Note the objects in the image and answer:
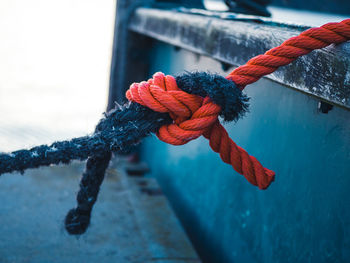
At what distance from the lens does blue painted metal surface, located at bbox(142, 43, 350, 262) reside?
1047 millimetres

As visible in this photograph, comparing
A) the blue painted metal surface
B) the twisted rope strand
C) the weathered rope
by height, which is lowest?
the blue painted metal surface

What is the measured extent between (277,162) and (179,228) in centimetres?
82

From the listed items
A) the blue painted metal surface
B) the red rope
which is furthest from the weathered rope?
the blue painted metal surface

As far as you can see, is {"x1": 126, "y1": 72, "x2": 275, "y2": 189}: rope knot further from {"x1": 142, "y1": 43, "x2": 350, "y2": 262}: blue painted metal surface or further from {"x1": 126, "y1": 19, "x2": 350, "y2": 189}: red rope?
{"x1": 142, "y1": 43, "x2": 350, "y2": 262}: blue painted metal surface

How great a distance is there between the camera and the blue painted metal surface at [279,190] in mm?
1047

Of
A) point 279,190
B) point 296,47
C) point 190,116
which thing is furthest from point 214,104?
point 279,190

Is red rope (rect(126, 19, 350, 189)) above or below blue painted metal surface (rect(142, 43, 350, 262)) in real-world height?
above

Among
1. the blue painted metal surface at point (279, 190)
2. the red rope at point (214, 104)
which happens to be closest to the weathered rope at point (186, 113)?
the red rope at point (214, 104)

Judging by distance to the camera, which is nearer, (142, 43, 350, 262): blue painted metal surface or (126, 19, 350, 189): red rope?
(126, 19, 350, 189): red rope

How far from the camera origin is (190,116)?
92 centimetres

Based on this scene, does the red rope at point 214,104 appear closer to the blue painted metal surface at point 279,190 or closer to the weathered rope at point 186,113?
the weathered rope at point 186,113

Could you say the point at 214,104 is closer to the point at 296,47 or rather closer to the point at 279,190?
the point at 296,47

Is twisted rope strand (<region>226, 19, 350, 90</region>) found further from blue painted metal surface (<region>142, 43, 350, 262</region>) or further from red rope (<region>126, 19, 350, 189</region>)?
blue painted metal surface (<region>142, 43, 350, 262</region>)

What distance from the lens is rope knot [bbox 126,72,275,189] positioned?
90 cm
